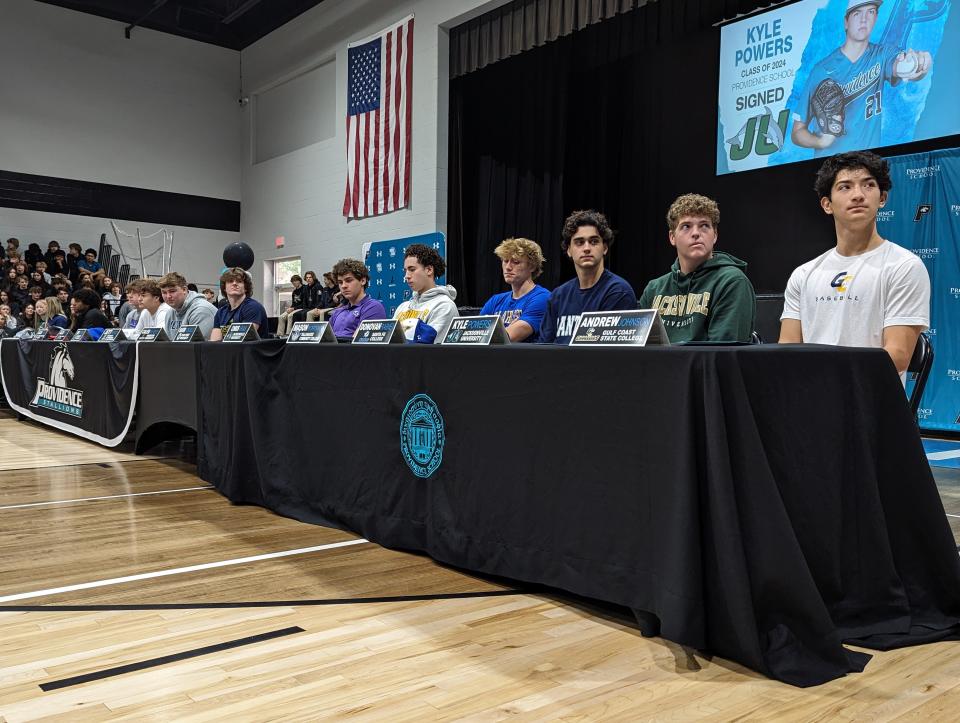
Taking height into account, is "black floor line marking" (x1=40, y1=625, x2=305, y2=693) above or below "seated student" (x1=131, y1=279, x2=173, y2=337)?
below

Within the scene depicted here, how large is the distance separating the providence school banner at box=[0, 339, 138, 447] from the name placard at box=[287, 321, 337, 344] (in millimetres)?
1496

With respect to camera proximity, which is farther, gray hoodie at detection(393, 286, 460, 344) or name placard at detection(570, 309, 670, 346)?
gray hoodie at detection(393, 286, 460, 344)

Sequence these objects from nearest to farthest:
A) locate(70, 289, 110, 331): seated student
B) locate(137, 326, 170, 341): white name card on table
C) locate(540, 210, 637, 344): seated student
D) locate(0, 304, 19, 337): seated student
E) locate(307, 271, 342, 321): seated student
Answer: locate(540, 210, 637, 344): seated student < locate(137, 326, 170, 341): white name card on table < locate(70, 289, 110, 331): seated student < locate(0, 304, 19, 337): seated student < locate(307, 271, 342, 321): seated student

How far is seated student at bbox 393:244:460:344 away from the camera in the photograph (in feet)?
10.8

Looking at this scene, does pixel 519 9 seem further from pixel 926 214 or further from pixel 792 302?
pixel 792 302

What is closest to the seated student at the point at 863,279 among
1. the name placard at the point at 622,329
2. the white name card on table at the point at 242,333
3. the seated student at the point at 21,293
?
the name placard at the point at 622,329

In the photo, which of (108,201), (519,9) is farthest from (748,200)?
(108,201)

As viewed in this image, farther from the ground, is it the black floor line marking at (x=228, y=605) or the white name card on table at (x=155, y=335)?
the white name card on table at (x=155, y=335)

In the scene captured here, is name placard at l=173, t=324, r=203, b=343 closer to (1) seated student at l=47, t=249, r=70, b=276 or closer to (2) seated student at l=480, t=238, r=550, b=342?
(2) seated student at l=480, t=238, r=550, b=342

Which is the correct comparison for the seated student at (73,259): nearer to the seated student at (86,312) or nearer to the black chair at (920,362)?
the seated student at (86,312)

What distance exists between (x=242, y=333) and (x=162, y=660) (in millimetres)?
1785

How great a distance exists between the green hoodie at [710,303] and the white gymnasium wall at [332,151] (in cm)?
621

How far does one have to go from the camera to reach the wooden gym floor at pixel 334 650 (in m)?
1.26

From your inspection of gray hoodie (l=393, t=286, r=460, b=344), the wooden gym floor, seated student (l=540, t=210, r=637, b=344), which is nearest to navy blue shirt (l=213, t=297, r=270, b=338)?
gray hoodie (l=393, t=286, r=460, b=344)
